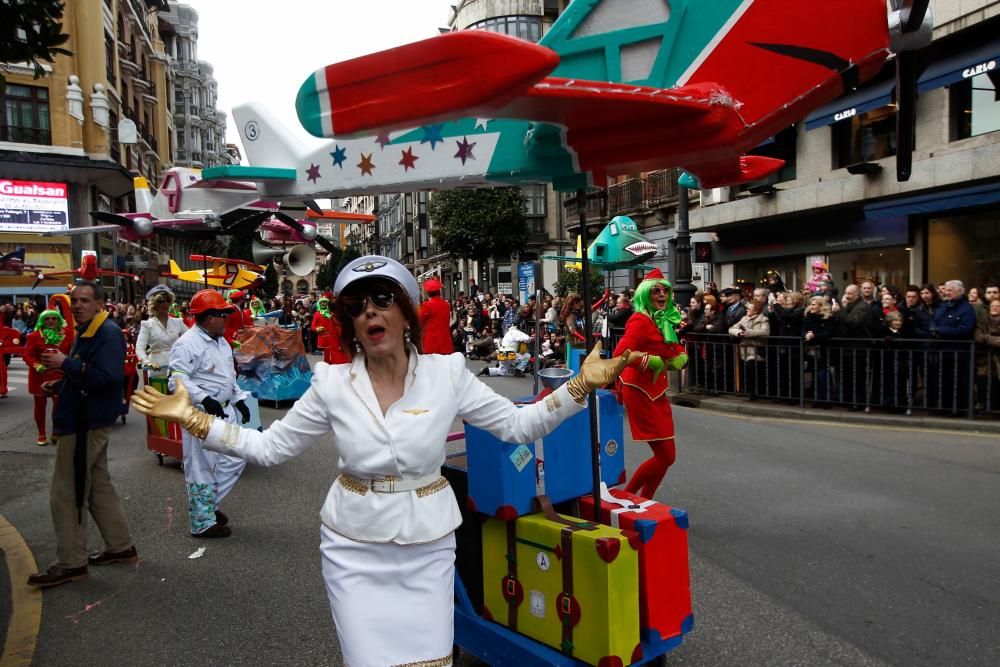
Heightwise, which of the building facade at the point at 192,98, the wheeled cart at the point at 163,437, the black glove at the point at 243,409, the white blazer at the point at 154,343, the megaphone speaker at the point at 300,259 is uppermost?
the building facade at the point at 192,98

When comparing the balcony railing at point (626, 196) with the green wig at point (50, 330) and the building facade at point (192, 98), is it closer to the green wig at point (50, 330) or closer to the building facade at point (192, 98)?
the green wig at point (50, 330)

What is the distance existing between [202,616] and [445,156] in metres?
2.93

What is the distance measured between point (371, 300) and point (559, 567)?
1349mm

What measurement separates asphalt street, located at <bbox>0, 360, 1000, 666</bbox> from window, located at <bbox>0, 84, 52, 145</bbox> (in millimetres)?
28917

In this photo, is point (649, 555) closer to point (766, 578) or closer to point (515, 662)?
point (515, 662)

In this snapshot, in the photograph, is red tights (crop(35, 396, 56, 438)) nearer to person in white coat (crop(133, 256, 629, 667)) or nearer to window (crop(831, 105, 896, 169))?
person in white coat (crop(133, 256, 629, 667))

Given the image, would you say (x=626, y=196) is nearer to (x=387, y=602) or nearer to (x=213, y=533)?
(x=213, y=533)

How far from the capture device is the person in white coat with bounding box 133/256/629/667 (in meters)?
2.37

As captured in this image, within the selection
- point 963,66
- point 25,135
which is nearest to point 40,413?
point 963,66

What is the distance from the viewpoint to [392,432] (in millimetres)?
2398

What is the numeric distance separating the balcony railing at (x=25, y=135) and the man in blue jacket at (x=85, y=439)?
32082 mm

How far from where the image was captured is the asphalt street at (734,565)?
12.1 ft

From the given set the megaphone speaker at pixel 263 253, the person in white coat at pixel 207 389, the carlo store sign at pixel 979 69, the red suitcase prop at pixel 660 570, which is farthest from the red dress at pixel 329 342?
the carlo store sign at pixel 979 69

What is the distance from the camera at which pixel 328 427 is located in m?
2.57
